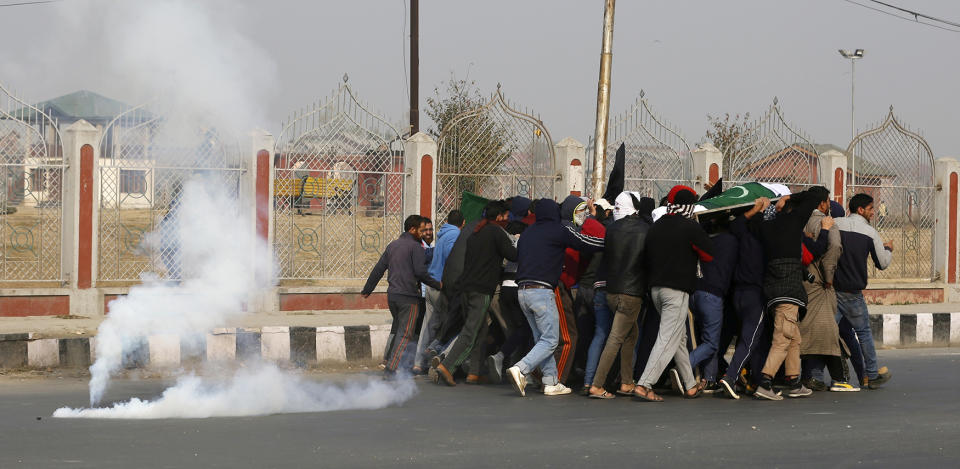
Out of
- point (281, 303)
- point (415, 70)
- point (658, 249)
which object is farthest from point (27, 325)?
point (415, 70)

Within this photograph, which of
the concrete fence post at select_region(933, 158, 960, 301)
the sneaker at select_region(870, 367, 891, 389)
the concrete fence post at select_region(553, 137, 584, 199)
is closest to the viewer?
the sneaker at select_region(870, 367, 891, 389)

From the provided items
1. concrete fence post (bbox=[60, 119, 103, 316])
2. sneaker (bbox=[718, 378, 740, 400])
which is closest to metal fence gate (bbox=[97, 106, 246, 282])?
concrete fence post (bbox=[60, 119, 103, 316])

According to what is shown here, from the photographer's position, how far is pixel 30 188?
14430 millimetres

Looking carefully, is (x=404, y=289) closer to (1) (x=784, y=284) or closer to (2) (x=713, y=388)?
(2) (x=713, y=388)

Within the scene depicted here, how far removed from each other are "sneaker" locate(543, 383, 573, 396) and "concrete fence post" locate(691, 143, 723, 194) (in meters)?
8.45

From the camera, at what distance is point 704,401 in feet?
30.5

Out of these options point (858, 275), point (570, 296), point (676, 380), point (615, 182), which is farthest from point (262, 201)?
point (858, 275)

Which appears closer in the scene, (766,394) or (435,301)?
(766,394)

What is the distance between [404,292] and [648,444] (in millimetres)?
4212

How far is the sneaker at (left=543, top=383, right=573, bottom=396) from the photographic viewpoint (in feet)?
32.0

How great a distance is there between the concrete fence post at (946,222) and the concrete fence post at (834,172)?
5.47 feet

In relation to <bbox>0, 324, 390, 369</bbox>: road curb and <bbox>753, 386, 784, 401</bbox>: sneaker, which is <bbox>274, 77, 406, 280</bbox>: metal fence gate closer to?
<bbox>0, 324, 390, 369</bbox>: road curb

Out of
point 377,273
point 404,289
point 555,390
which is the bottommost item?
point 555,390

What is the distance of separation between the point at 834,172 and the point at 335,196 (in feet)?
26.8
